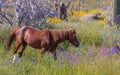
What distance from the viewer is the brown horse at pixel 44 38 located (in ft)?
30.1

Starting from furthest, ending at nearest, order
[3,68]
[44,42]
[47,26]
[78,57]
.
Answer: [47,26]
[44,42]
[78,57]
[3,68]

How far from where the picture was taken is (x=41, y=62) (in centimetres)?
806

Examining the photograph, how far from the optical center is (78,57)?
8047mm

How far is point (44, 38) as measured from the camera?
30.3 ft

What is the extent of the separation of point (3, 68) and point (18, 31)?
90.6 inches

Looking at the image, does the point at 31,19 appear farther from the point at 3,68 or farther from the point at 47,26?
the point at 3,68

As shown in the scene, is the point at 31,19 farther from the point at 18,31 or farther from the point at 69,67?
the point at 69,67

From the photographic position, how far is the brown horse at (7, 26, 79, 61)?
918 centimetres

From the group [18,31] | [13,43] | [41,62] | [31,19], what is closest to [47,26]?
[31,19]

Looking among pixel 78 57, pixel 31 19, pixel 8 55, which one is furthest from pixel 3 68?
pixel 31 19

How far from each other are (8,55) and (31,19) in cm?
350

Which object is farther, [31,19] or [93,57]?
[31,19]

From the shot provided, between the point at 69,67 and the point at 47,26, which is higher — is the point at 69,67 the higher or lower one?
the higher one

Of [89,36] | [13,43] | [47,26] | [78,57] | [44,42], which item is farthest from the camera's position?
[47,26]
